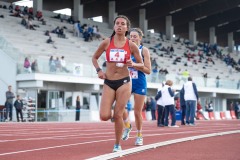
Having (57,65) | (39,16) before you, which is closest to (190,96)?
(57,65)

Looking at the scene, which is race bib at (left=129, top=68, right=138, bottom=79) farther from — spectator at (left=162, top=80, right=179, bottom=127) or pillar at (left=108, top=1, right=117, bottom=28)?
pillar at (left=108, top=1, right=117, bottom=28)

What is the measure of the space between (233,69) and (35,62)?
121 feet

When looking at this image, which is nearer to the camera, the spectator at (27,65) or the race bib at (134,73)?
the race bib at (134,73)

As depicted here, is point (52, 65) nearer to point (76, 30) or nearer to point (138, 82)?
point (76, 30)

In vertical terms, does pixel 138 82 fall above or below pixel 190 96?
below

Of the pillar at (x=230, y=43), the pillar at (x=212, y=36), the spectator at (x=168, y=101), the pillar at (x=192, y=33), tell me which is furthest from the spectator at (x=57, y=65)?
the pillar at (x=230, y=43)

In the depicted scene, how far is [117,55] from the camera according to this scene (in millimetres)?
7758

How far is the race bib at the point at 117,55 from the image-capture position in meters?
7.74

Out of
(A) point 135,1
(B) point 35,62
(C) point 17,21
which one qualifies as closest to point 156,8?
(A) point 135,1

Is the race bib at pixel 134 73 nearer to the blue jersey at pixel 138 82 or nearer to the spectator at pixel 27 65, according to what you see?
the blue jersey at pixel 138 82

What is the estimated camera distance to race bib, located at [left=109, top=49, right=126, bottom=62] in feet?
25.4

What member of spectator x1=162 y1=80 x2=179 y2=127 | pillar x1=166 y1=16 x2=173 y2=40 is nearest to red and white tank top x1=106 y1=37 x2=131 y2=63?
spectator x1=162 y1=80 x2=179 y2=127

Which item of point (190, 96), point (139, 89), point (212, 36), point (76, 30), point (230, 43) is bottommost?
point (139, 89)

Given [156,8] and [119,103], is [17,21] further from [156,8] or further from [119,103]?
[119,103]
